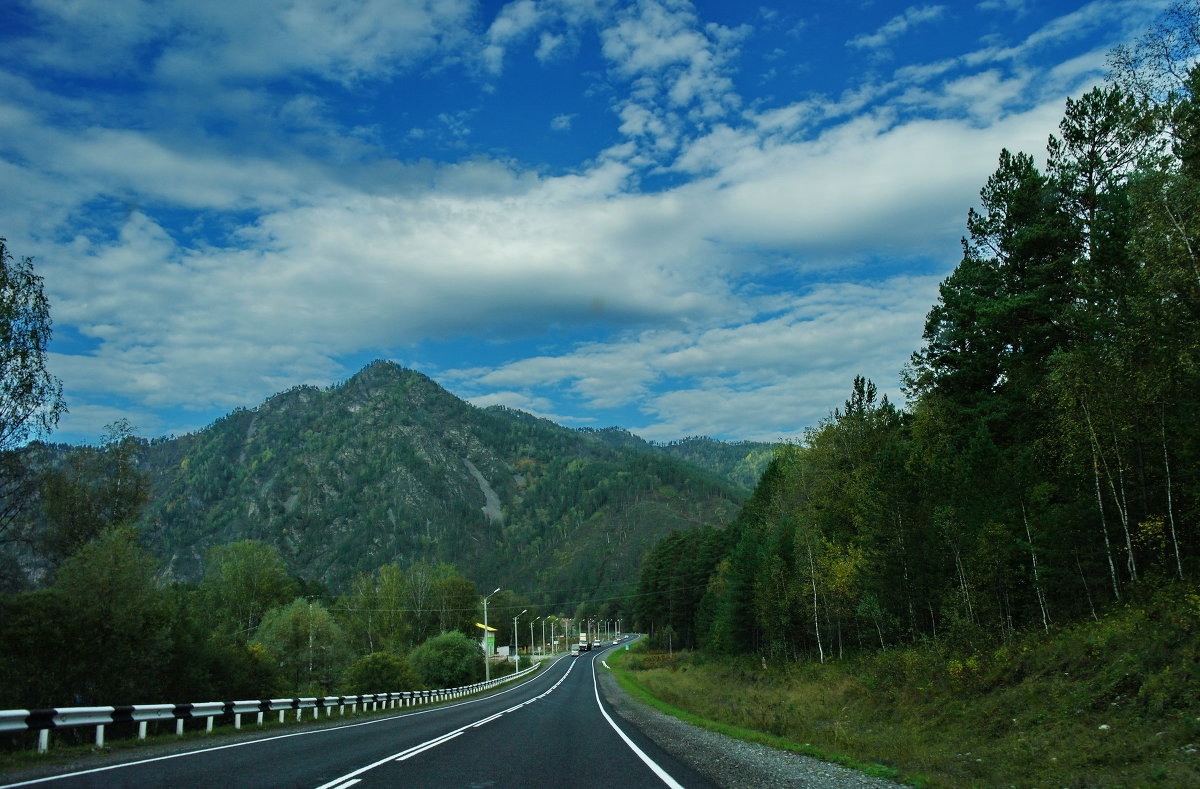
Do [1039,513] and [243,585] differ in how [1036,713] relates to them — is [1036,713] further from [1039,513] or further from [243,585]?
[243,585]

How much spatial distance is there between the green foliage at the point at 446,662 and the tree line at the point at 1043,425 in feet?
116

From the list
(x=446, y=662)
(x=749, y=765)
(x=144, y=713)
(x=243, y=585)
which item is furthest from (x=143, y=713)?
(x=243, y=585)

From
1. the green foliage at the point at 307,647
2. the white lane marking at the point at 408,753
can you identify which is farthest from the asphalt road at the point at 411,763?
the green foliage at the point at 307,647

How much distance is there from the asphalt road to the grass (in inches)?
169

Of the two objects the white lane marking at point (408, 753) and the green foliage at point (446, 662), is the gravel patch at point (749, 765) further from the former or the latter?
the green foliage at point (446, 662)

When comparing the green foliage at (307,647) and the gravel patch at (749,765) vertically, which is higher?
the gravel patch at (749,765)

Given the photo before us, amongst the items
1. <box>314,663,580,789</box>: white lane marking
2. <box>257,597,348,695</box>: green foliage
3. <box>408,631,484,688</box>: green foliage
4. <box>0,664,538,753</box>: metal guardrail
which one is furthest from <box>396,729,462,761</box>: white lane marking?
<box>408,631,484,688</box>: green foliage

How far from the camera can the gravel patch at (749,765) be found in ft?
34.6

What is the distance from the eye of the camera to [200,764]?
1149 cm

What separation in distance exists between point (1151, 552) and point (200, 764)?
26.3 metres

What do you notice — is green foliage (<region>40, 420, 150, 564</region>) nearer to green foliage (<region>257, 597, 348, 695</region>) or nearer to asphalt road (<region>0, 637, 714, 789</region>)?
green foliage (<region>257, 597, 348, 695</region>)

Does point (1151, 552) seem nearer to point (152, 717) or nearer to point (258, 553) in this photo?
point (152, 717)

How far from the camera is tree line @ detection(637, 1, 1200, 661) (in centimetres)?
1722

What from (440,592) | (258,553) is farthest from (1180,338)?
(440,592)
